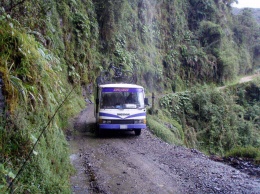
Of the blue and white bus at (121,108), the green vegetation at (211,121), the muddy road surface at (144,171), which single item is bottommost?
the green vegetation at (211,121)

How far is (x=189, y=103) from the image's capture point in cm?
2805

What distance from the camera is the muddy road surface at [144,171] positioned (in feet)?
20.4

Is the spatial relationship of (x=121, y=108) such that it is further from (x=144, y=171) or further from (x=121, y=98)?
(x=144, y=171)

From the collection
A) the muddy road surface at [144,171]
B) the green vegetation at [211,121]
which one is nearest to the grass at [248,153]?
the muddy road surface at [144,171]

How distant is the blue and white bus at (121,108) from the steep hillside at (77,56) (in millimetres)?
1586

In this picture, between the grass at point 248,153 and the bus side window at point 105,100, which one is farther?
the bus side window at point 105,100

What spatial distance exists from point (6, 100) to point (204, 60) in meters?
37.0

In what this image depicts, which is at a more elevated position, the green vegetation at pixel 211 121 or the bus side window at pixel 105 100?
the bus side window at pixel 105 100

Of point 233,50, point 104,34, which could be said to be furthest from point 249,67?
point 104,34

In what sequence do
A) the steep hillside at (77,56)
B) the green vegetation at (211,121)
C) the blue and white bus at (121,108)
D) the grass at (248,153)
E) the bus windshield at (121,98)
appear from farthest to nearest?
the green vegetation at (211,121)
the bus windshield at (121,98)
the blue and white bus at (121,108)
the grass at (248,153)
the steep hillside at (77,56)

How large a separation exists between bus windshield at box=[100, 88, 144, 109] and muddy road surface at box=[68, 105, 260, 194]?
1.38m

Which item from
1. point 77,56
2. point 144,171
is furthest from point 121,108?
point 77,56

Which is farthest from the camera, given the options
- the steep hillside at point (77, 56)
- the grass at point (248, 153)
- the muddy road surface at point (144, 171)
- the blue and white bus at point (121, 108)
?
the blue and white bus at point (121, 108)

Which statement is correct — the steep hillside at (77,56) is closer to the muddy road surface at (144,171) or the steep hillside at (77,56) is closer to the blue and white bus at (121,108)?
the muddy road surface at (144,171)
